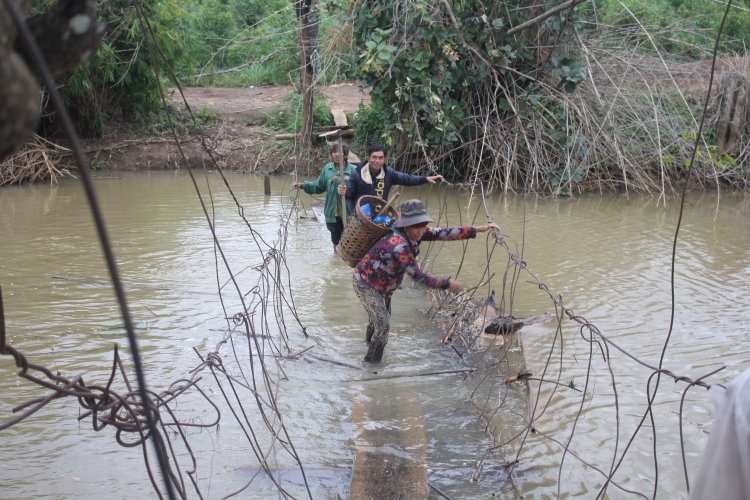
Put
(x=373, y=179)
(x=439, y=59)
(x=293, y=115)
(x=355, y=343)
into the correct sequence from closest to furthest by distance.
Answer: (x=355, y=343)
(x=373, y=179)
(x=439, y=59)
(x=293, y=115)

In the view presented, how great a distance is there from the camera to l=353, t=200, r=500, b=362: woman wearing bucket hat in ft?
12.5

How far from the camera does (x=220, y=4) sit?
1914 cm

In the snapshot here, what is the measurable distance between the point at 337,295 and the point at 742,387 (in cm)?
488

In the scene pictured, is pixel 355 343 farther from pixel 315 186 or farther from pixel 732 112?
pixel 732 112

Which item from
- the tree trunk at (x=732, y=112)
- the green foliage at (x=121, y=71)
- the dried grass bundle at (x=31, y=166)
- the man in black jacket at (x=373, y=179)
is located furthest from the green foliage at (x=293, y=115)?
the man in black jacket at (x=373, y=179)

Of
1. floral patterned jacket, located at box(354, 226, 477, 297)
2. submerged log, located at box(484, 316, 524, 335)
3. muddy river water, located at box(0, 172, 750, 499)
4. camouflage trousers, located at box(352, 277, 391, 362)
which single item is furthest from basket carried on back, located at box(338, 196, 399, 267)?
submerged log, located at box(484, 316, 524, 335)

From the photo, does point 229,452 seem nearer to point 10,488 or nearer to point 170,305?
point 10,488

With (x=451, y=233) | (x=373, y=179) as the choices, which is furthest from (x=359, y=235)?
(x=373, y=179)

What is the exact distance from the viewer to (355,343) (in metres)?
4.86

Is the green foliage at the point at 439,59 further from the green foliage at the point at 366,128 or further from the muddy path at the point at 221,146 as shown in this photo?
the muddy path at the point at 221,146

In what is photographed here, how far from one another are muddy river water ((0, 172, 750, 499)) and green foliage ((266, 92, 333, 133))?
4668mm

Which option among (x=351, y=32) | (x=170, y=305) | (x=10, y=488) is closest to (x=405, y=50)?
(x=351, y=32)

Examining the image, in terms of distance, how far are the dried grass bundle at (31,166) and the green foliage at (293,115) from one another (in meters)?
4.38

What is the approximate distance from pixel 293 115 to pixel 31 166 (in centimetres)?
530
